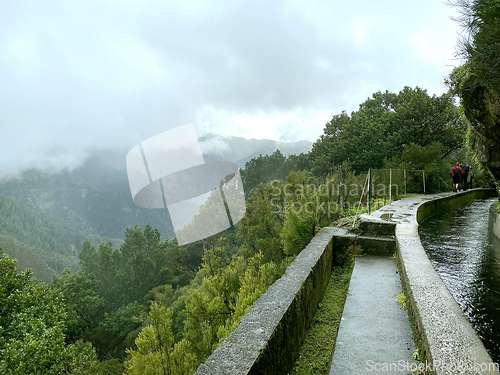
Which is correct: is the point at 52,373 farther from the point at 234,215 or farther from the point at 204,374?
the point at 234,215

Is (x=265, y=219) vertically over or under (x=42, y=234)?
over

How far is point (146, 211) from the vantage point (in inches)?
6777

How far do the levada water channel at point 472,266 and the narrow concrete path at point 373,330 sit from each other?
1.91 feet

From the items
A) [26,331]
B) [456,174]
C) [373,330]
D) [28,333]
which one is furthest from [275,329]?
[26,331]

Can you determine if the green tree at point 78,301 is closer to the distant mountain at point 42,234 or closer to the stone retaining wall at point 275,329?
the stone retaining wall at point 275,329

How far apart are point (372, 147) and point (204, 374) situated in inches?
935

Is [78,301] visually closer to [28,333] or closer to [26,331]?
[26,331]

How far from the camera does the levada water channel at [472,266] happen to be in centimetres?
252

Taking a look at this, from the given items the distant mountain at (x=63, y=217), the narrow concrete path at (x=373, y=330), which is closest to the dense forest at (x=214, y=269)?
the narrow concrete path at (x=373, y=330)

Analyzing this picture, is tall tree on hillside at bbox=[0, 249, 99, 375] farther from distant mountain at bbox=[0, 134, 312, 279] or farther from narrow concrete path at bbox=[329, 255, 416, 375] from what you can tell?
distant mountain at bbox=[0, 134, 312, 279]

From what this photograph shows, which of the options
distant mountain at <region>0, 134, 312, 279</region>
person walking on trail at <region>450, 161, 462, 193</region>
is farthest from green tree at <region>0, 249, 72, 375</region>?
distant mountain at <region>0, 134, 312, 279</region>

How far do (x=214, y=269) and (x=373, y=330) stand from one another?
47.4 feet

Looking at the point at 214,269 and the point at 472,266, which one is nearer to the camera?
the point at 472,266

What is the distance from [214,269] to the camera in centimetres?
1622
